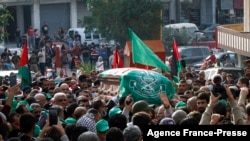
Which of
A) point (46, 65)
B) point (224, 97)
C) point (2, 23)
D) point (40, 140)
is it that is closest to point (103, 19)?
point (46, 65)

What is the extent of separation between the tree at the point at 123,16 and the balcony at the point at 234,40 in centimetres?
621

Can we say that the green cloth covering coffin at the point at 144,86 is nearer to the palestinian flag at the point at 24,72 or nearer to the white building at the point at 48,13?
Result: the palestinian flag at the point at 24,72

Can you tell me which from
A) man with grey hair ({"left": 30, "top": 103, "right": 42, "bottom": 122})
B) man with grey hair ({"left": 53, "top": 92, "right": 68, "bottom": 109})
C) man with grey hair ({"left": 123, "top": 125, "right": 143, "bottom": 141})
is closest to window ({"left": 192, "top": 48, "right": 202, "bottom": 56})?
man with grey hair ({"left": 53, "top": 92, "right": 68, "bottom": 109})

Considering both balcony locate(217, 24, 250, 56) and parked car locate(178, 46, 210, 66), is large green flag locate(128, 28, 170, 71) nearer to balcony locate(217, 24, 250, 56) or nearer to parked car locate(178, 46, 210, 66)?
balcony locate(217, 24, 250, 56)

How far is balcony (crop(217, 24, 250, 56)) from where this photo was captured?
2859 cm

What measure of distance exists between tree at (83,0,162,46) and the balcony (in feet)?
20.4

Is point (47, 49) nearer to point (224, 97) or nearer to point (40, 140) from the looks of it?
point (224, 97)

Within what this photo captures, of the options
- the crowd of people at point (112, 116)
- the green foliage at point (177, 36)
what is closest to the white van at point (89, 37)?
the green foliage at point (177, 36)

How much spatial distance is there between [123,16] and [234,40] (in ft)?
28.9

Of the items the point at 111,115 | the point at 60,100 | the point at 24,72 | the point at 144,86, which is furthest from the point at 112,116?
the point at 24,72

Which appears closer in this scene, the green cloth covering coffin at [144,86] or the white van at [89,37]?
the green cloth covering coffin at [144,86]

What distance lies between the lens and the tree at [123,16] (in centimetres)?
3700

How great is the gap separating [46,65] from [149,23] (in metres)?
4.91

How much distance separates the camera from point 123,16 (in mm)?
37375
